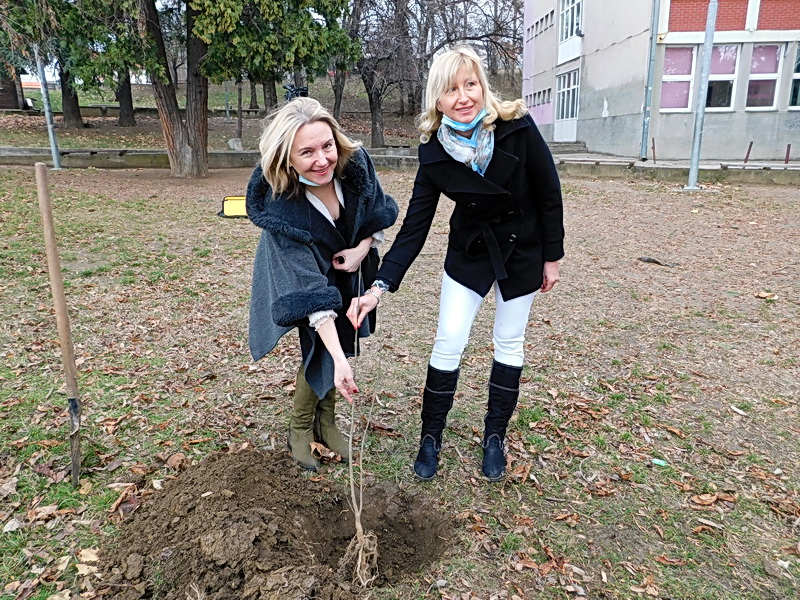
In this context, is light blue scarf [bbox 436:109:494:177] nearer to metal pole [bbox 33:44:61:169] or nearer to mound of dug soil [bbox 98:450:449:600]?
mound of dug soil [bbox 98:450:449:600]

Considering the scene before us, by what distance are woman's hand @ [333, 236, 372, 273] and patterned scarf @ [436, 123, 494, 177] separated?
0.58 meters

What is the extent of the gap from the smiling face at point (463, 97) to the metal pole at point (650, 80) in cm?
1788

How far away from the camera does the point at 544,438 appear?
3.44 metres

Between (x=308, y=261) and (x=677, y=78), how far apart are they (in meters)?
19.4

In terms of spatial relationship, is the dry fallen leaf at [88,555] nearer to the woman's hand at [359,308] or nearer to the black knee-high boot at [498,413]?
the woman's hand at [359,308]

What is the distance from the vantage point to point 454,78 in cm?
241

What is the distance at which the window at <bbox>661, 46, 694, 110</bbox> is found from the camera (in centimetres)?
1828

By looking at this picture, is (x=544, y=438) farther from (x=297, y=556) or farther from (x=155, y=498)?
(x=155, y=498)

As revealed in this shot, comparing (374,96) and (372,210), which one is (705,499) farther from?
(374,96)

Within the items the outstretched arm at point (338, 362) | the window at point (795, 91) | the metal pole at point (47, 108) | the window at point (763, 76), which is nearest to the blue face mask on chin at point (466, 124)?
the outstretched arm at point (338, 362)

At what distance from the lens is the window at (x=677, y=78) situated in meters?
18.3

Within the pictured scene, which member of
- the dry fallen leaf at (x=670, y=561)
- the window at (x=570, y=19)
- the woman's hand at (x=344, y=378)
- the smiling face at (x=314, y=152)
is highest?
the window at (x=570, y=19)

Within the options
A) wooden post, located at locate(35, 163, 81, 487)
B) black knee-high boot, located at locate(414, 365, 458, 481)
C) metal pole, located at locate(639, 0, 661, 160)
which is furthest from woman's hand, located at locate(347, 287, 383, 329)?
metal pole, located at locate(639, 0, 661, 160)

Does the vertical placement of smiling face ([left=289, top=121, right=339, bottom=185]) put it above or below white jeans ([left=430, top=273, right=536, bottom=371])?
above
